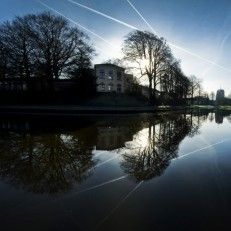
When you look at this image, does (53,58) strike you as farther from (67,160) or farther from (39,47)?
(67,160)

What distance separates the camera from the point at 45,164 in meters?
8.96

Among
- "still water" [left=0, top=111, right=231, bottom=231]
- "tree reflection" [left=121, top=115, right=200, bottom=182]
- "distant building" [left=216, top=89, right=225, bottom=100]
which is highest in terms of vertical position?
"distant building" [left=216, top=89, right=225, bottom=100]

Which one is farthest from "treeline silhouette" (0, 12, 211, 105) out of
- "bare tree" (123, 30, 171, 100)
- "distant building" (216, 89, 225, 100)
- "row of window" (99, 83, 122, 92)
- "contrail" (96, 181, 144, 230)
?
"distant building" (216, 89, 225, 100)

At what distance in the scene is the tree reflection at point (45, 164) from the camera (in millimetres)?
7055

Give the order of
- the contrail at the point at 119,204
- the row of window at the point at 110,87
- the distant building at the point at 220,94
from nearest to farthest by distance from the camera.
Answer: the contrail at the point at 119,204 → the row of window at the point at 110,87 → the distant building at the point at 220,94

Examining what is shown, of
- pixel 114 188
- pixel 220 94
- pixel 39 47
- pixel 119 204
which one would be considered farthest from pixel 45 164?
pixel 220 94

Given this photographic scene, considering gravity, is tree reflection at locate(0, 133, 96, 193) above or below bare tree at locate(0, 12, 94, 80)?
below

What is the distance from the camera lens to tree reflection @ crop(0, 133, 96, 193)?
23.1ft

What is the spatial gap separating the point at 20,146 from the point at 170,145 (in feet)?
20.5

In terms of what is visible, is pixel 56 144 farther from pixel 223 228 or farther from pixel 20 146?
pixel 223 228

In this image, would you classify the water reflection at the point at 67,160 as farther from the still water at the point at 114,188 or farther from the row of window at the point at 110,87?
the row of window at the point at 110,87

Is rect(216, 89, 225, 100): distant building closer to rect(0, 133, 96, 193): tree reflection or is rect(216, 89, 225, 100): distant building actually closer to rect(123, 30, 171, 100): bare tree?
rect(123, 30, 171, 100): bare tree

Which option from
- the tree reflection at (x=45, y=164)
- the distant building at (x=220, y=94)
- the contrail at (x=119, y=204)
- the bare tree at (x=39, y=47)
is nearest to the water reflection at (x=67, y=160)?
the tree reflection at (x=45, y=164)

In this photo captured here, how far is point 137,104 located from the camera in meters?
59.9
